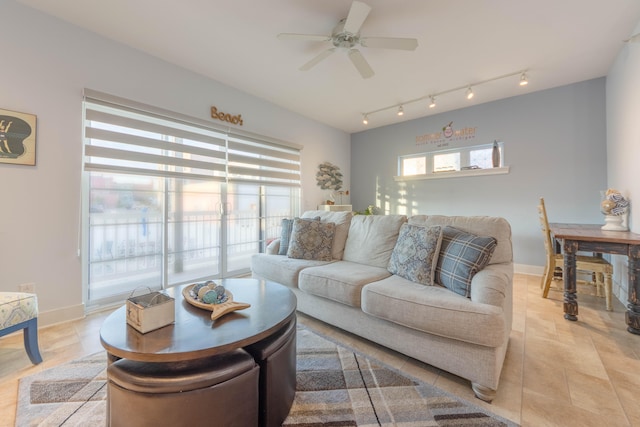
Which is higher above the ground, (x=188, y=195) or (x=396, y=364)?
(x=188, y=195)

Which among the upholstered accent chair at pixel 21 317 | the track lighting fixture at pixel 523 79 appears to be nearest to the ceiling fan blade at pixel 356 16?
the track lighting fixture at pixel 523 79

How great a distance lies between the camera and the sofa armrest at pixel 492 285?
4.84 ft

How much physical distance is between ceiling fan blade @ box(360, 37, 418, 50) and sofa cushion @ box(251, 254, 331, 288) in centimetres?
201

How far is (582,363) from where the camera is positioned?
5.73 ft

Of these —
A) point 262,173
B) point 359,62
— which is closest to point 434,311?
point 359,62

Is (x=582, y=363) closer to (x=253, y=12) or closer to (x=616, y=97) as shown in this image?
(x=616, y=97)

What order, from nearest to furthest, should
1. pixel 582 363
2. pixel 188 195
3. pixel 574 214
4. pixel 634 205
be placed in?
pixel 582 363 → pixel 634 205 → pixel 188 195 → pixel 574 214

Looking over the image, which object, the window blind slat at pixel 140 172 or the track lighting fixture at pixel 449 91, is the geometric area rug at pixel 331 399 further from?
the track lighting fixture at pixel 449 91

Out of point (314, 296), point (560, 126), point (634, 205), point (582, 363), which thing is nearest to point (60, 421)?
point (314, 296)

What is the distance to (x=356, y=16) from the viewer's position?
6.51 feet

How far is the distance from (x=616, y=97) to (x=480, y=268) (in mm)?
3106

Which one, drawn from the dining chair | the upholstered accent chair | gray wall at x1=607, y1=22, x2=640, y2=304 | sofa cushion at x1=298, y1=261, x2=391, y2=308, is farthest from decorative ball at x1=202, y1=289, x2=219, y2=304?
gray wall at x1=607, y1=22, x2=640, y2=304

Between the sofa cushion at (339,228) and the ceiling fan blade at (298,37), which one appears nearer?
the ceiling fan blade at (298,37)

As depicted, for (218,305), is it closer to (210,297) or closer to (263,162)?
(210,297)
